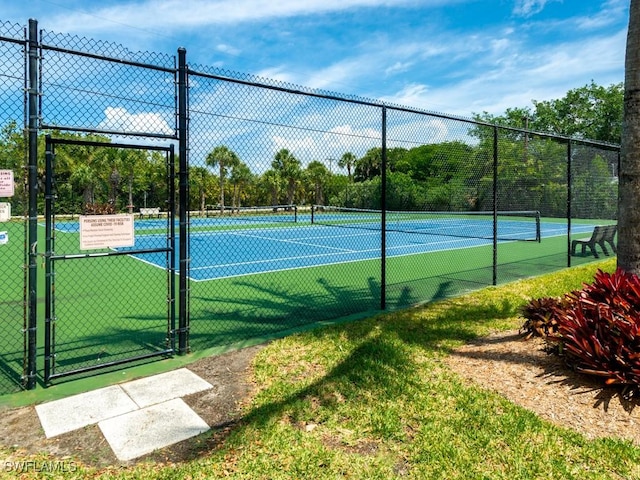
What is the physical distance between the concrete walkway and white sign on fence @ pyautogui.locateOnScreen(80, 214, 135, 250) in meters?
1.27

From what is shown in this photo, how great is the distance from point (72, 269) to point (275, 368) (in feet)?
24.7

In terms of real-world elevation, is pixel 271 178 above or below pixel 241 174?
above

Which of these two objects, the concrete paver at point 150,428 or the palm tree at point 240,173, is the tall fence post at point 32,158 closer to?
the concrete paver at point 150,428

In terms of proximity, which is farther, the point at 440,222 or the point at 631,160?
the point at 440,222

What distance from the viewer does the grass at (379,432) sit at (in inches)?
114

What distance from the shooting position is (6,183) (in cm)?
370

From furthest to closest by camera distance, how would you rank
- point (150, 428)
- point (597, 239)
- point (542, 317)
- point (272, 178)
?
point (272, 178) → point (597, 239) → point (542, 317) → point (150, 428)

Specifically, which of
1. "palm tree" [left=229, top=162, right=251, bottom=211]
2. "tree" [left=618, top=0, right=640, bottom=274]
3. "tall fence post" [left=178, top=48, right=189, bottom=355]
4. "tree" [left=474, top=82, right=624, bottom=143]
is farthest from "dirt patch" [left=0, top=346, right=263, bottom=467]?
"tree" [left=474, top=82, right=624, bottom=143]

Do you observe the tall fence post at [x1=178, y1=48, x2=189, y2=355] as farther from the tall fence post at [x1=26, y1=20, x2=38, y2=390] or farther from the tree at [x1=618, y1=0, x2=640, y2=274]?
the tree at [x1=618, y1=0, x2=640, y2=274]

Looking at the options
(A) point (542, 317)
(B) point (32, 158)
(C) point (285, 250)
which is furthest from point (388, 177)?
(B) point (32, 158)

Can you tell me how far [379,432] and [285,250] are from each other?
1124cm

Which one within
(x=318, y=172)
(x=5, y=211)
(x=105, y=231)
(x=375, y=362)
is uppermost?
(x=318, y=172)

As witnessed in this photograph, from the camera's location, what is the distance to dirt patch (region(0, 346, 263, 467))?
10.1ft

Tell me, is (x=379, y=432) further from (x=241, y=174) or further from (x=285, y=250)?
(x=285, y=250)
